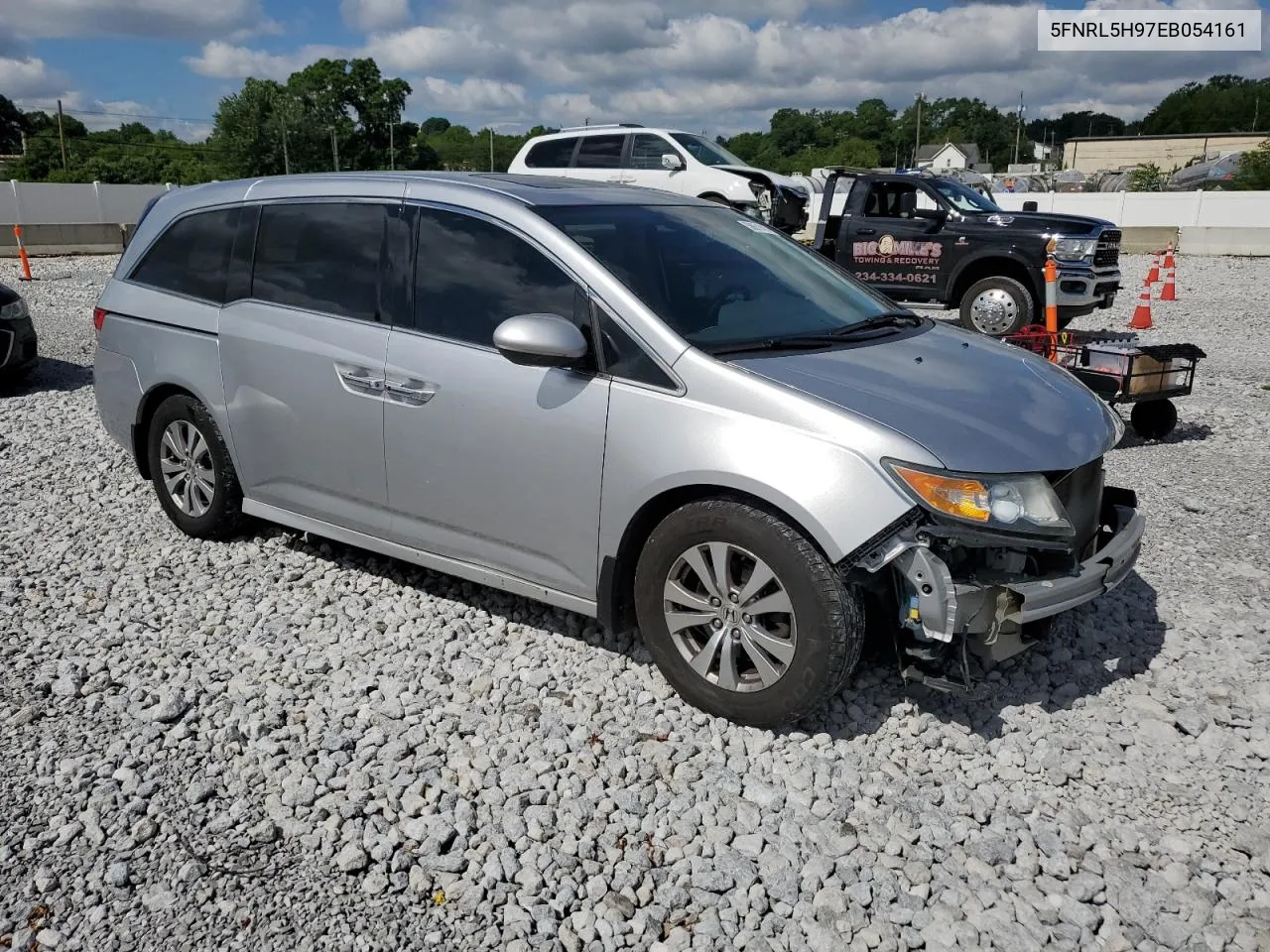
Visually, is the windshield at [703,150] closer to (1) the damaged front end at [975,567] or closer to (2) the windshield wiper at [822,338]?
(2) the windshield wiper at [822,338]

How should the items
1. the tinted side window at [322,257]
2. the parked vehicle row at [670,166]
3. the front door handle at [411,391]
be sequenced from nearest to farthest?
the front door handle at [411,391] → the tinted side window at [322,257] → the parked vehicle row at [670,166]

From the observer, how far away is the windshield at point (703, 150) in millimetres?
16266

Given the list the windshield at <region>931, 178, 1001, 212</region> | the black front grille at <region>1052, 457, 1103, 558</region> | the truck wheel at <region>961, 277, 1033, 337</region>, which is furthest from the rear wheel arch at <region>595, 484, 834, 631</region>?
the windshield at <region>931, 178, 1001, 212</region>

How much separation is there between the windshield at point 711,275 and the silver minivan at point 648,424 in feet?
0.05

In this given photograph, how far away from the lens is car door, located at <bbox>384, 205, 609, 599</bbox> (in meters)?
3.82

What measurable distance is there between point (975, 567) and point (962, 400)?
60 cm

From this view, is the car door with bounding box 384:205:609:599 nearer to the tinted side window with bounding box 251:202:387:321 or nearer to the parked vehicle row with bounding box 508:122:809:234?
the tinted side window with bounding box 251:202:387:321

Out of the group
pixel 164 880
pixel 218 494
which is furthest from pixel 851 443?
pixel 218 494

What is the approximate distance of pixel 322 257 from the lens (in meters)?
4.64

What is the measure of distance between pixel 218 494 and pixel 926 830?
146 inches

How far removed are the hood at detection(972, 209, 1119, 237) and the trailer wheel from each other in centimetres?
468

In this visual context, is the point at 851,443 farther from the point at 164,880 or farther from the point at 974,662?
the point at 164,880

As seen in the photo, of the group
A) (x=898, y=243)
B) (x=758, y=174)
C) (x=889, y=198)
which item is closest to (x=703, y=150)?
(x=758, y=174)

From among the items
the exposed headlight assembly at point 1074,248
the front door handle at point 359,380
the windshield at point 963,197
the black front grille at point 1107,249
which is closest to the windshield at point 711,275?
the front door handle at point 359,380
